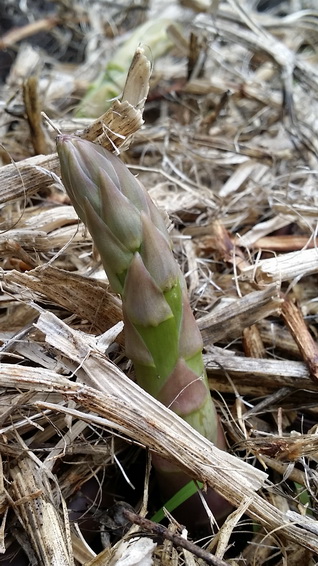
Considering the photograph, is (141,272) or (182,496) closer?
(141,272)

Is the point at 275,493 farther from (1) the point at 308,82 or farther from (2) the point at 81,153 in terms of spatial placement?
(1) the point at 308,82

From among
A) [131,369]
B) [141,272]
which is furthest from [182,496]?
[141,272]

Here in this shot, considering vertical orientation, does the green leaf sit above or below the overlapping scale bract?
below

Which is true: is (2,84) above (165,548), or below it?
above

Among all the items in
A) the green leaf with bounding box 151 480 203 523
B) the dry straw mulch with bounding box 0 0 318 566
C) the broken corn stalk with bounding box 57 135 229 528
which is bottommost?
the green leaf with bounding box 151 480 203 523

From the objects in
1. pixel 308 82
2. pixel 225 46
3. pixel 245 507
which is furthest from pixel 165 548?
pixel 225 46

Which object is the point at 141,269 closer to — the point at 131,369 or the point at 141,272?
the point at 141,272
